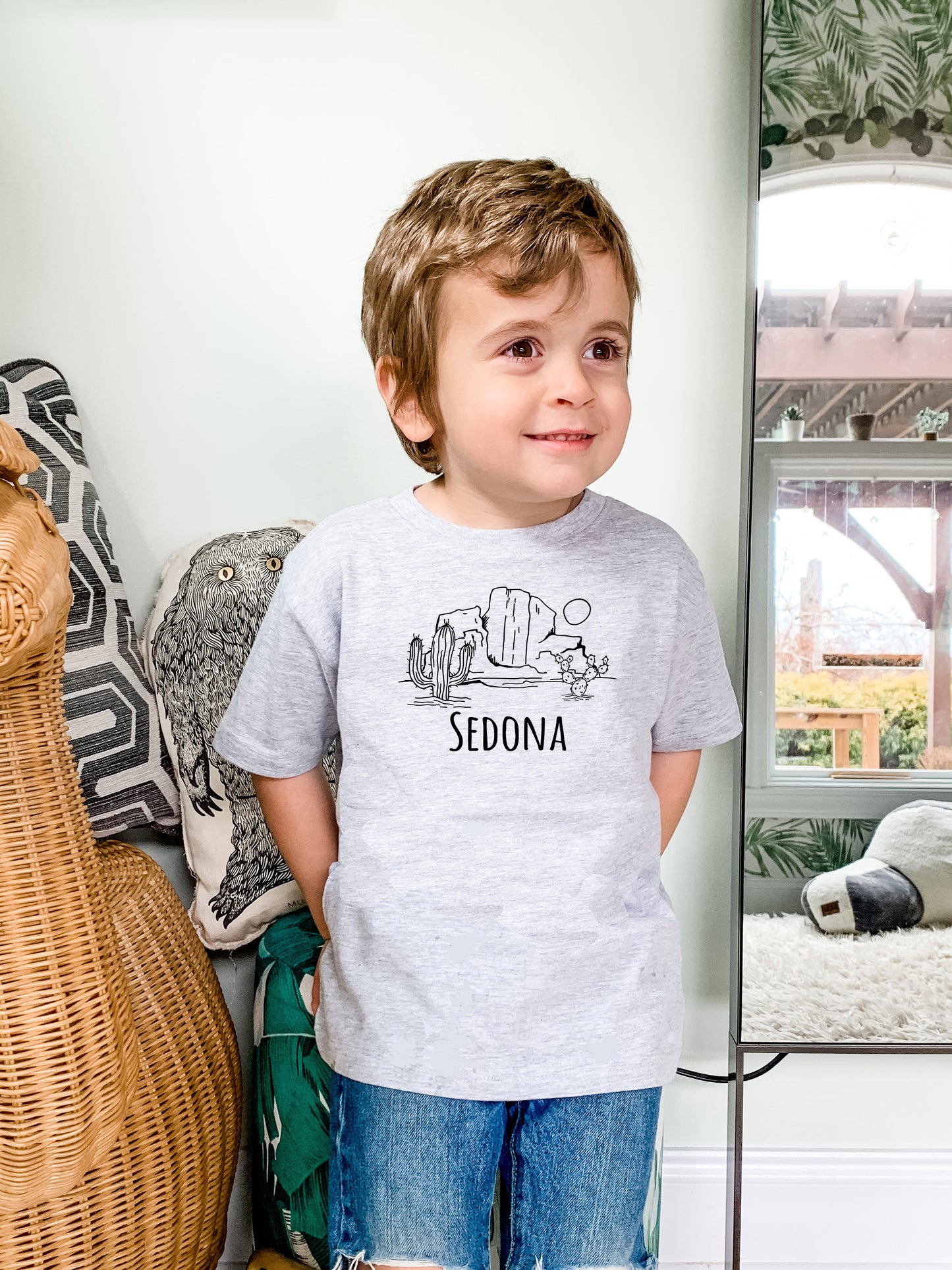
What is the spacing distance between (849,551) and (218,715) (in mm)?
779

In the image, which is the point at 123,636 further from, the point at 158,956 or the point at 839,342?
the point at 839,342

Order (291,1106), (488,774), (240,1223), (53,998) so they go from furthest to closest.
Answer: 1. (240,1223)
2. (291,1106)
3. (488,774)
4. (53,998)

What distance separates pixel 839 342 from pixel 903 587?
0.30m

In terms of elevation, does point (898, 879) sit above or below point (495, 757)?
below

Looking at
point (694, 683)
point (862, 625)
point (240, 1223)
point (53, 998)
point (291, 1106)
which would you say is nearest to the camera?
point (53, 998)

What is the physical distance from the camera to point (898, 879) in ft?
4.01

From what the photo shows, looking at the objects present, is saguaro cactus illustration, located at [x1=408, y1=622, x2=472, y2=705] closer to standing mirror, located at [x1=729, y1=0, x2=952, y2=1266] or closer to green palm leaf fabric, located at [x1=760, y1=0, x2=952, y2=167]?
standing mirror, located at [x1=729, y1=0, x2=952, y2=1266]

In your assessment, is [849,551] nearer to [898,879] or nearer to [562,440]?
[898,879]

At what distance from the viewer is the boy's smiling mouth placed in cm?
82

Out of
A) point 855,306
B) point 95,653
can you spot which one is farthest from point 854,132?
point 95,653

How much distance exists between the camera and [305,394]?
1.34 meters

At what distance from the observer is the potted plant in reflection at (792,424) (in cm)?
122

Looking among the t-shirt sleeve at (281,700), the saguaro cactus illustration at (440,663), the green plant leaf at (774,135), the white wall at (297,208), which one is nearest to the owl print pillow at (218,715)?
the white wall at (297,208)

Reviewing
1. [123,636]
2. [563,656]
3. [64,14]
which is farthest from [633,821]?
[64,14]
